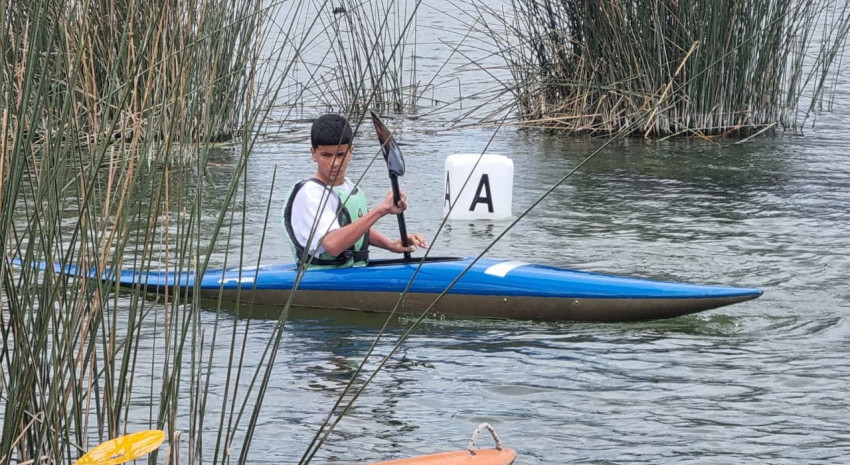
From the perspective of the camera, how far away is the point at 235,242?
691 cm

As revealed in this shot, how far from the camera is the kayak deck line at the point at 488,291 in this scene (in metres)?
5.19

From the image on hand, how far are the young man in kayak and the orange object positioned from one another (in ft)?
5.79

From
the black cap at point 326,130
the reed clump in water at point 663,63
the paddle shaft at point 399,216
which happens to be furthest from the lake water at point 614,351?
the reed clump in water at point 663,63

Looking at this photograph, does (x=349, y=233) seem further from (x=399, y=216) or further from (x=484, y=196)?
(x=484, y=196)

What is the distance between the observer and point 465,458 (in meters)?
3.13

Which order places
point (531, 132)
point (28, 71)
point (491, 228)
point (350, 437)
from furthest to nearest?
point (531, 132)
point (491, 228)
point (350, 437)
point (28, 71)

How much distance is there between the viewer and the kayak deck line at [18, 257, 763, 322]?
5.19 m

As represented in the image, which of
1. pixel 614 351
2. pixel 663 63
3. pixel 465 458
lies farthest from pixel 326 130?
pixel 663 63

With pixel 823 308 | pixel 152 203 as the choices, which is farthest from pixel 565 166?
pixel 152 203

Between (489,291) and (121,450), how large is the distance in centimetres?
347

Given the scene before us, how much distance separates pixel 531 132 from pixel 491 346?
19.4 ft

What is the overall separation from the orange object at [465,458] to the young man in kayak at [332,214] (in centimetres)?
177

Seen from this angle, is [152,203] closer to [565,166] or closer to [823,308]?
[823,308]

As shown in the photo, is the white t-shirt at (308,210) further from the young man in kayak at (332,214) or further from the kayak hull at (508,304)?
the kayak hull at (508,304)
